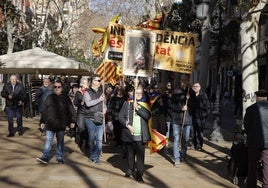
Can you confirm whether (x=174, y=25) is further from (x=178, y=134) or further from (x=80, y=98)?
(x=178, y=134)

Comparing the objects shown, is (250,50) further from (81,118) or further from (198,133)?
(81,118)

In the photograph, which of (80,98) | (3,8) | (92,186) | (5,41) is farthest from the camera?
(5,41)

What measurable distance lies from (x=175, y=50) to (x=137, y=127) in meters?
2.26

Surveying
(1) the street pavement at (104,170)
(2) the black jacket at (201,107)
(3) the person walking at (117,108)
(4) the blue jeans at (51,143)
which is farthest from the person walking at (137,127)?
(2) the black jacket at (201,107)

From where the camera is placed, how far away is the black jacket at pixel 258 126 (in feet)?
23.6

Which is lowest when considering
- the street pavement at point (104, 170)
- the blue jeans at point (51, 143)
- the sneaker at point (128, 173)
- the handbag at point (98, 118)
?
the street pavement at point (104, 170)

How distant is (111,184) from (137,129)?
1064 millimetres

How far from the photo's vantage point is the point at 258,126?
723 centimetres

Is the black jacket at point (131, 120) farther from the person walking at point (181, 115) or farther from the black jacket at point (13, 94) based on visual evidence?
the black jacket at point (13, 94)

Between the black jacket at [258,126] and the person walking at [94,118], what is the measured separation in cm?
364

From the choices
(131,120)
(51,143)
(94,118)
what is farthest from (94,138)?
(131,120)

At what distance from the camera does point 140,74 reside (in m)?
9.69

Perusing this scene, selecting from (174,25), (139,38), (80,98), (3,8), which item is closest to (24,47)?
(174,25)

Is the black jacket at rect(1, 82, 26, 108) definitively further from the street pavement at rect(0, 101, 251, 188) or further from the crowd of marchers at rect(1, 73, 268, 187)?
the street pavement at rect(0, 101, 251, 188)
